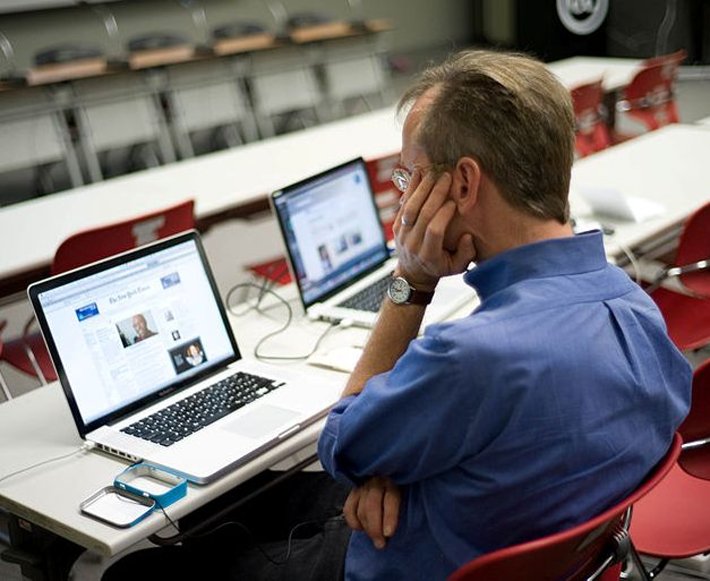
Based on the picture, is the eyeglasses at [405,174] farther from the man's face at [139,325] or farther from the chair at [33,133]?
the chair at [33,133]

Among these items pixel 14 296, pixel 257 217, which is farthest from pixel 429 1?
pixel 14 296

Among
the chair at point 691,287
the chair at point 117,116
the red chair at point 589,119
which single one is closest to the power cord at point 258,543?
the chair at point 691,287

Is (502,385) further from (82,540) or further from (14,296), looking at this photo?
(14,296)

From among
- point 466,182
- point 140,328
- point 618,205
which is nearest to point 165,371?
point 140,328

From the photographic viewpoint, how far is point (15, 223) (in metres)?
3.32

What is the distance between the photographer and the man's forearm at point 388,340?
1.46 meters

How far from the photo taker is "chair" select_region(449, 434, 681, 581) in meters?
1.07

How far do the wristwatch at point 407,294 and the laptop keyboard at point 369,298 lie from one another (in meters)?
0.77

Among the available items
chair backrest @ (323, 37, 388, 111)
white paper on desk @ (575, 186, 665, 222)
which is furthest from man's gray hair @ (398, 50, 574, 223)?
chair backrest @ (323, 37, 388, 111)

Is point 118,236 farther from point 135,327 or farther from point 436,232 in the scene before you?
point 436,232

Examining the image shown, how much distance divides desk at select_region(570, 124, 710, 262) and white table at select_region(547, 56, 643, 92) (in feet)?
3.83

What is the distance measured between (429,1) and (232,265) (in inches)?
288

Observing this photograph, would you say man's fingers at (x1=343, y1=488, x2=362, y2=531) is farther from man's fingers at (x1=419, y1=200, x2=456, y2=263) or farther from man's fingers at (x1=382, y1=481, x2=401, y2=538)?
man's fingers at (x1=419, y1=200, x2=456, y2=263)

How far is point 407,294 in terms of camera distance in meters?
1.50
